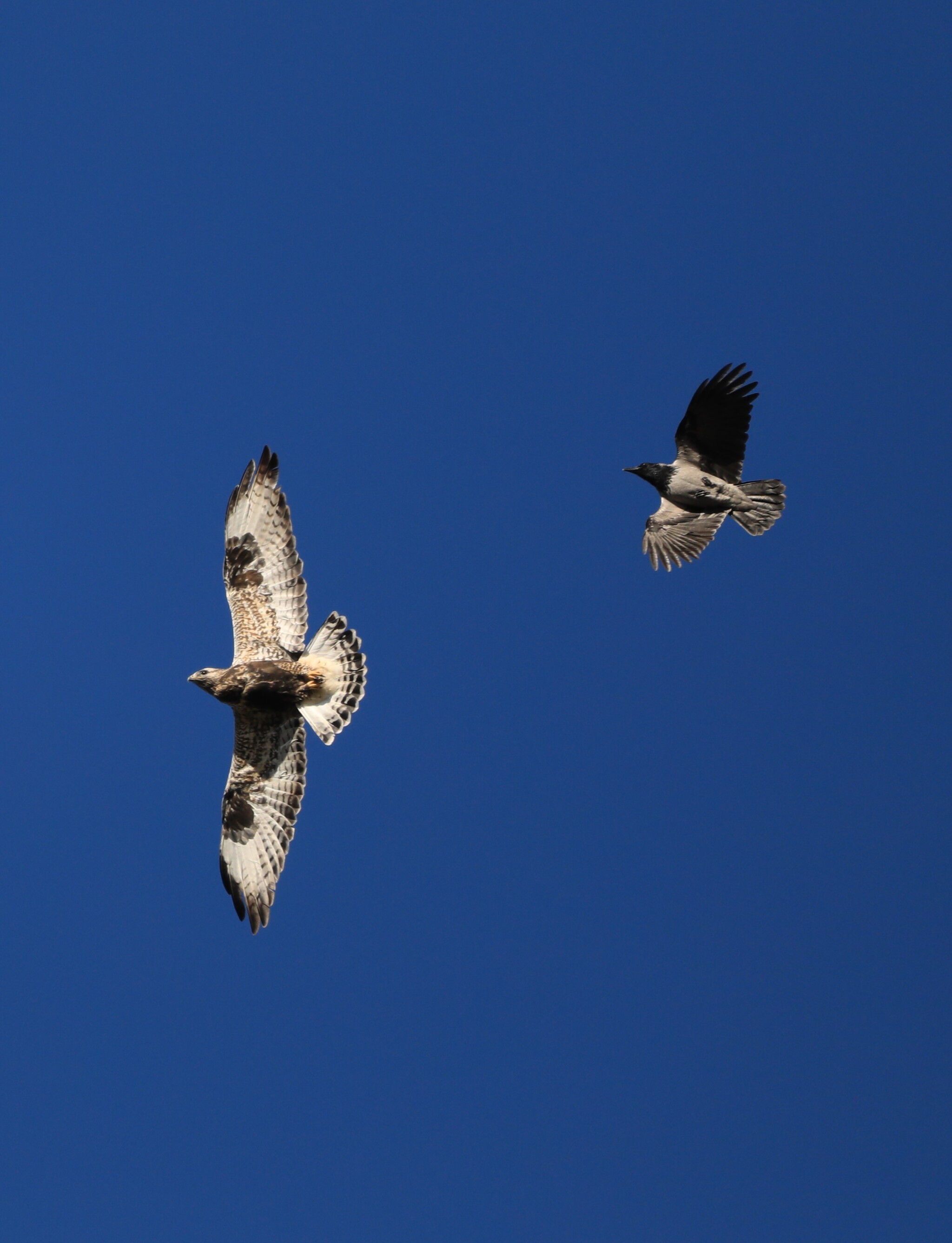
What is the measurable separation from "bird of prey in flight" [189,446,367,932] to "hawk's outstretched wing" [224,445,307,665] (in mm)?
14

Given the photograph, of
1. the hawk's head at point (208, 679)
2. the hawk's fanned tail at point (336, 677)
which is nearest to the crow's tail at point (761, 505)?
the hawk's fanned tail at point (336, 677)

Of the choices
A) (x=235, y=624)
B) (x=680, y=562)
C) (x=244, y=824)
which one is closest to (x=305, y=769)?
(x=244, y=824)

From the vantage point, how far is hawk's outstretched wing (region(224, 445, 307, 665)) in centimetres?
959

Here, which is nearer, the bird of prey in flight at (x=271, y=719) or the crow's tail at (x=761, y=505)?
the bird of prey in flight at (x=271, y=719)

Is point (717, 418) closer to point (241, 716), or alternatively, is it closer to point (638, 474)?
point (638, 474)

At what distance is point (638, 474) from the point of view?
1088cm

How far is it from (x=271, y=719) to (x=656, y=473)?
Result: 3.78 metres

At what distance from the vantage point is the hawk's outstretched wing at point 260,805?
9.17 meters

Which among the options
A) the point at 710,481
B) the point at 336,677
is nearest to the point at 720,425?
the point at 710,481

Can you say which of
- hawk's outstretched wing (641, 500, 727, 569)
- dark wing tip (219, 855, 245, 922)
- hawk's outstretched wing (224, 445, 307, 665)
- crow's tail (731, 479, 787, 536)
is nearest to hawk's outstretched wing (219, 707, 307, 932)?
dark wing tip (219, 855, 245, 922)

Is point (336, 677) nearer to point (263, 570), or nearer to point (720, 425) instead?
point (263, 570)

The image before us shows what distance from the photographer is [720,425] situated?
1055cm

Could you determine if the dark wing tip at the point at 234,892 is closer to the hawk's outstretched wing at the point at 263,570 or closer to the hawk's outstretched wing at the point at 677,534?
the hawk's outstretched wing at the point at 263,570

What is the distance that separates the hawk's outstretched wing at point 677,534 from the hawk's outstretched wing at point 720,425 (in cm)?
40
